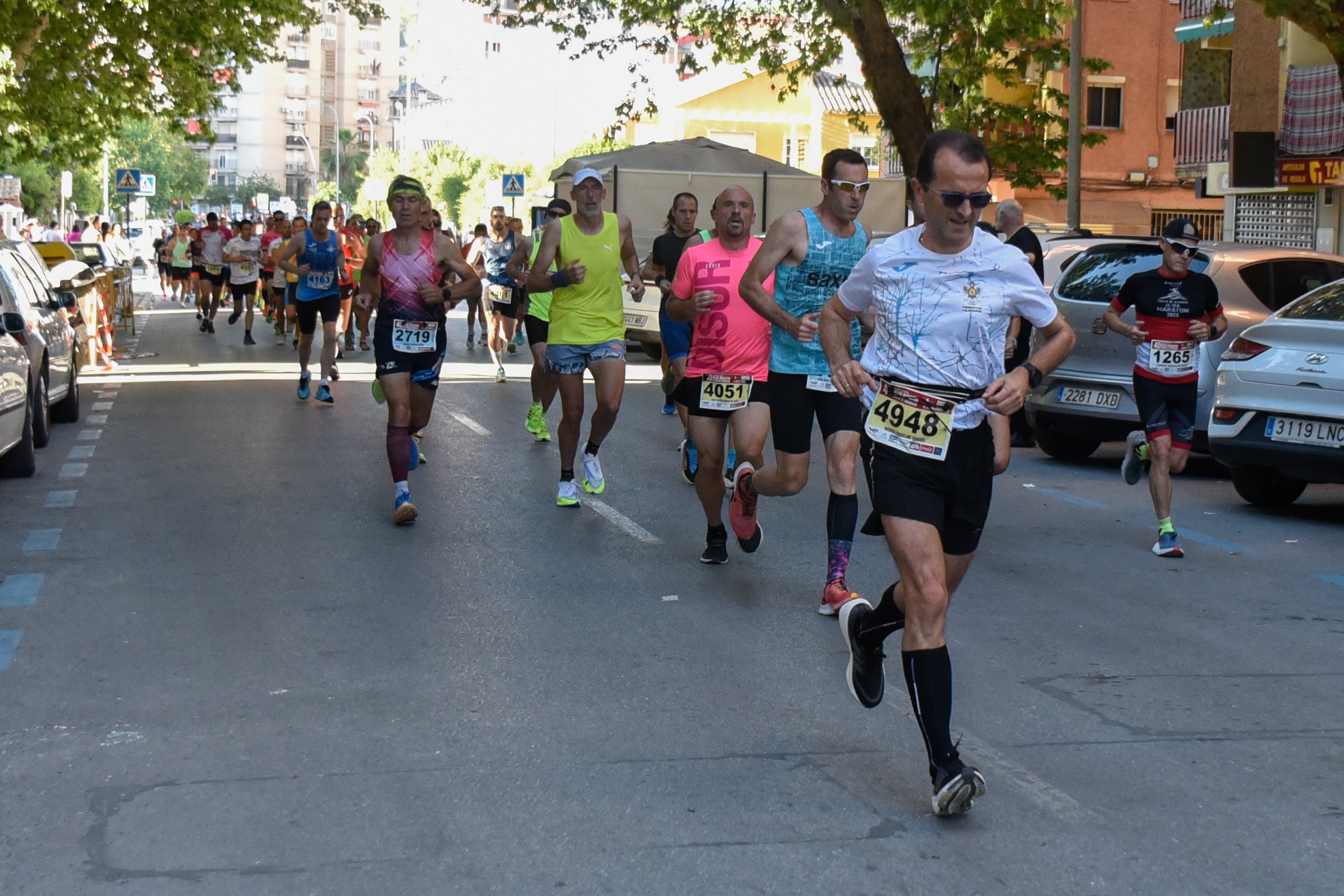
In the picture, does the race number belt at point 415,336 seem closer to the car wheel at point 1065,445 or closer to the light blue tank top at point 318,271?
the car wheel at point 1065,445

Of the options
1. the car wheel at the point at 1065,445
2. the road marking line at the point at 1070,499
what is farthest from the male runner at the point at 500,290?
the road marking line at the point at 1070,499

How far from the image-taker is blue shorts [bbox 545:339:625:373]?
10.0m

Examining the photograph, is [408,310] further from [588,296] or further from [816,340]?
[816,340]

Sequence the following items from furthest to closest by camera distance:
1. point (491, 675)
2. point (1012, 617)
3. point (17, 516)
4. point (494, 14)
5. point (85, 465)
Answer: point (494, 14) < point (85, 465) < point (17, 516) < point (1012, 617) < point (491, 675)

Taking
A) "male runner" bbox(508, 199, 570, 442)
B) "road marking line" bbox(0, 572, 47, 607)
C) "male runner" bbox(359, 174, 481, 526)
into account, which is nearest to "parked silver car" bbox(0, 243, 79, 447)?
"male runner" bbox(359, 174, 481, 526)

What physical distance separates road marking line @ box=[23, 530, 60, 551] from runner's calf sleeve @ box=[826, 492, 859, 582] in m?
4.07

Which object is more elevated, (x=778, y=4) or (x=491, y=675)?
(x=778, y=4)

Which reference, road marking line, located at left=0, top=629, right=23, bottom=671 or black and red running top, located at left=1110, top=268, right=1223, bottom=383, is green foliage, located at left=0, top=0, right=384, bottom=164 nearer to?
black and red running top, located at left=1110, top=268, right=1223, bottom=383

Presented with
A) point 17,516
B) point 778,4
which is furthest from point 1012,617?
point 778,4

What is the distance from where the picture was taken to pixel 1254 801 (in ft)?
Answer: 16.2

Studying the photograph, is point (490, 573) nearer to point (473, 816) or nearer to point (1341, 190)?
point (473, 816)

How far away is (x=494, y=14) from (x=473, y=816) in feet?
66.5

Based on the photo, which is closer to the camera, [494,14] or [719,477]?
[719,477]

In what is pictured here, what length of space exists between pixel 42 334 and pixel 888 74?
37.4 ft
